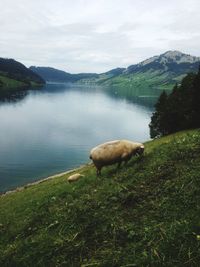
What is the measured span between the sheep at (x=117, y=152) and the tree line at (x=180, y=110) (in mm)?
51649

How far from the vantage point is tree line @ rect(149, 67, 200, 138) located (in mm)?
67188

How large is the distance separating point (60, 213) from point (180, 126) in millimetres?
63354

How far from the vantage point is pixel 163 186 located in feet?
38.7

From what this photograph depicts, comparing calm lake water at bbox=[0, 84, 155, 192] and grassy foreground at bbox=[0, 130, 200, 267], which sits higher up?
grassy foreground at bbox=[0, 130, 200, 267]

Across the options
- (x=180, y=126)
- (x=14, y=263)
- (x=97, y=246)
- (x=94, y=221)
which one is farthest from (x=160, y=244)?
(x=180, y=126)

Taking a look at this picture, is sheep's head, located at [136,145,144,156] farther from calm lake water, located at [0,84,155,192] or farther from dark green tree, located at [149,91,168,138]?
dark green tree, located at [149,91,168,138]

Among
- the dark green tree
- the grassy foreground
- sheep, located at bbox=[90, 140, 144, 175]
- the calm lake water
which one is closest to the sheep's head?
sheep, located at bbox=[90, 140, 144, 175]

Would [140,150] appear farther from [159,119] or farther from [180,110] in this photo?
[159,119]

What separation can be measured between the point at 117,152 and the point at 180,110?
55.5 m

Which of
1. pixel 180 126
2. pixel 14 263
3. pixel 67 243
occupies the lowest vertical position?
pixel 180 126

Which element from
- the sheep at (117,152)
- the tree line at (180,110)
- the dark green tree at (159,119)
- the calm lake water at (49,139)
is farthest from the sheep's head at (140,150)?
the dark green tree at (159,119)

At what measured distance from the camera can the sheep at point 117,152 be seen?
18.8 meters

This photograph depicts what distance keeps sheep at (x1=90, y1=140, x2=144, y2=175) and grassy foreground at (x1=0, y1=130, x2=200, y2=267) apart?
3.71 meters

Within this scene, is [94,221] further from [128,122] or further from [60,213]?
[128,122]
